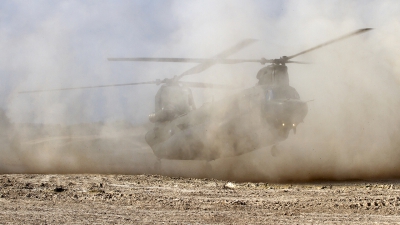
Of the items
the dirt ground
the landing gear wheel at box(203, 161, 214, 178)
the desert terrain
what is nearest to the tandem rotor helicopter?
the landing gear wheel at box(203, 161, 214, 178)

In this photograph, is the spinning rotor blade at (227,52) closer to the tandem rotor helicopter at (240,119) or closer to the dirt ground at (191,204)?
the tandem rotor helicopter at (240,119)

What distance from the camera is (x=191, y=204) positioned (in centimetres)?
824

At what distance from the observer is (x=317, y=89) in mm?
19203

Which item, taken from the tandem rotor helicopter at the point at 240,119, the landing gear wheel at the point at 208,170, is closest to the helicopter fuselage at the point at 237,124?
the tandem rotor helicopter at the point at 240,119

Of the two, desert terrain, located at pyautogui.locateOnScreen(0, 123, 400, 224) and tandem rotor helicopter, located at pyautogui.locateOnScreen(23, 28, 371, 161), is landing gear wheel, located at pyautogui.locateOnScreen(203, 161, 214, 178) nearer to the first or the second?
desert terrain, located at pyautogui.locateOnScreen(0, 123, 400, 224)

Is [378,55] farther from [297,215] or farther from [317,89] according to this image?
[297,215]

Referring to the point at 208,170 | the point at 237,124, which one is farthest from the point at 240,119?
the point at 208,170

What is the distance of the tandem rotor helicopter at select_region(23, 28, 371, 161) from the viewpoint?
13742mm

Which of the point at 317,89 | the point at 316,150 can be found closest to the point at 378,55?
the point at 317,89

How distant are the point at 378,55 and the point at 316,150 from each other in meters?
5.28

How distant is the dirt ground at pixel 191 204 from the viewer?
6.90 m

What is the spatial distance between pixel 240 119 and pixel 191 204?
728cm

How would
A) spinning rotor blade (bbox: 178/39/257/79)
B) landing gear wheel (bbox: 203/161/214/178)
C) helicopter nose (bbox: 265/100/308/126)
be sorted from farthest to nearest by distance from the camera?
landing gear wheel (bbox: 203/161/214/178) → spinning rotor blade (bbox: 178/39/257/79) → helicopter nose (bbox: 265/100/308/126)

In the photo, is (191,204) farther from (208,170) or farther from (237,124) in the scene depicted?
(208,170)
